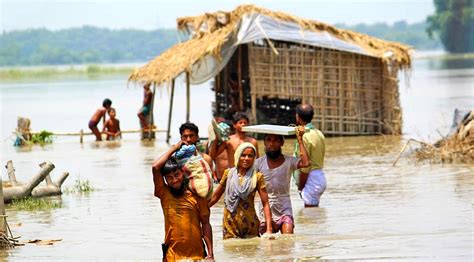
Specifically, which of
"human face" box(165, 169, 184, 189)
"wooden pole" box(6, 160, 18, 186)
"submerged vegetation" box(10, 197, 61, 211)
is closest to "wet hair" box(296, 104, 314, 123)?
"human face" box(165, 169, 184, 189)

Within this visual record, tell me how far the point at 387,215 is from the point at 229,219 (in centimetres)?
284

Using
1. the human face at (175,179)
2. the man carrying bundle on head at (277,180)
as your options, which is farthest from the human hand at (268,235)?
the human face at (175,179)

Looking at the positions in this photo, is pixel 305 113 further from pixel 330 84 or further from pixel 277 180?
pixel 330 84

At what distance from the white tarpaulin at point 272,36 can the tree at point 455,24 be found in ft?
246

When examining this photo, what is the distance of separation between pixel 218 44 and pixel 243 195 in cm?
1268

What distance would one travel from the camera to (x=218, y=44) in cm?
2242

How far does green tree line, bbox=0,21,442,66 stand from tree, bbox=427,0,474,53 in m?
40.2

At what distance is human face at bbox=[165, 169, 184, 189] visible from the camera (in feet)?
27.7

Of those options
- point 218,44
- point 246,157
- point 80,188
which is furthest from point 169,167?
point 218,44

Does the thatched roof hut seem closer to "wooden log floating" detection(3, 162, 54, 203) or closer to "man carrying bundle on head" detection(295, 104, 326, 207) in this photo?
"wooden log floating" detection(3, 162, 54, 203)

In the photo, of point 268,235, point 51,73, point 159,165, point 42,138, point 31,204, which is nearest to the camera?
point 159,165

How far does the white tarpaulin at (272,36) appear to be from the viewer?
2264 centimetres

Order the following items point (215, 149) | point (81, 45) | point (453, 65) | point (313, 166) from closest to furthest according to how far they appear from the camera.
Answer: point (313, 166)
point (215, 149)
point (453, 65)
point (81, 45)

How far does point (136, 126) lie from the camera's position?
3272 cm
